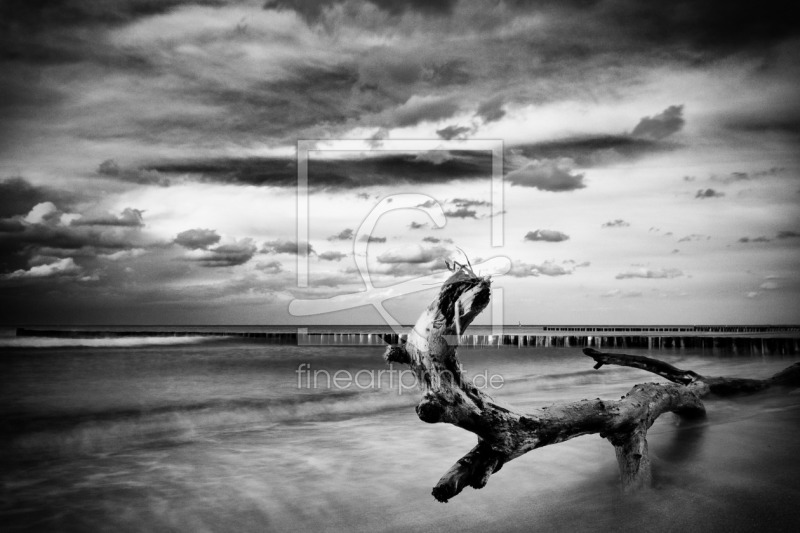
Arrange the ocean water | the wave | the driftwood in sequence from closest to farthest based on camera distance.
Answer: the driftwood, the ocean water, the wave

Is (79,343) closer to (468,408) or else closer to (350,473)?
(350,473)

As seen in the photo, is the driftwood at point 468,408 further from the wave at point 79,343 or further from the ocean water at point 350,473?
the wave at point 79,343

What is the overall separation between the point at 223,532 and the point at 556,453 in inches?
182

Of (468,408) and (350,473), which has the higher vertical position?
(468,408)

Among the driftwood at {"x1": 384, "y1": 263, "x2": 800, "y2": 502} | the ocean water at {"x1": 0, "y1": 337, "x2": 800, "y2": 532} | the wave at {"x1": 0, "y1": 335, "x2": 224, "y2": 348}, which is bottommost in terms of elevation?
the wave at {"x1": 0, "y1": 335, "x2": 224, "y2": 348}

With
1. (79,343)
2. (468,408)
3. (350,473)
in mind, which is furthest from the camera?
(79,343)

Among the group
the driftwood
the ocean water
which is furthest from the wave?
the driftwood

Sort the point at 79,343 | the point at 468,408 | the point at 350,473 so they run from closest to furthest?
the point at 468,408 → the point at 350,473 → the point at 79,343

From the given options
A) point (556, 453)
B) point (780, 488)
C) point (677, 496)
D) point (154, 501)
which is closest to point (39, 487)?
point (154, 501)

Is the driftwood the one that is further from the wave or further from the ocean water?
the wave

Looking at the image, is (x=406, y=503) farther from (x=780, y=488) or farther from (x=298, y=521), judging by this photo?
(x=780, y=488)

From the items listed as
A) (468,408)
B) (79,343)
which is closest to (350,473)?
(468,408)

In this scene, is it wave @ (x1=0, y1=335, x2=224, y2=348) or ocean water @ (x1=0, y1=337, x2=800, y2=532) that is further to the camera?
wave @ (x1=0, y1=335, x2=224, y2=348)

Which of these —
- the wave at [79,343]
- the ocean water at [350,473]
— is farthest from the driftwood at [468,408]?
the wave at [79,343]
